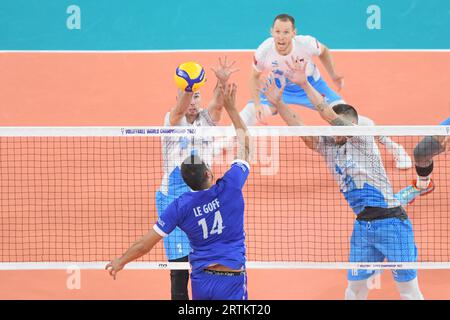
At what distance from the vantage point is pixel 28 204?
11.4m

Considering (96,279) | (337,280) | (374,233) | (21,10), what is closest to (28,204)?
(96,279)

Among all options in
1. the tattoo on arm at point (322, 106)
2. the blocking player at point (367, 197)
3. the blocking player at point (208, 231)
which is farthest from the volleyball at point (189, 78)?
the blocking player at point (208, 231)

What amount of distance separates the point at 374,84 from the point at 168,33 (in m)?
4.01

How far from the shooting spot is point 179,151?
362 inches

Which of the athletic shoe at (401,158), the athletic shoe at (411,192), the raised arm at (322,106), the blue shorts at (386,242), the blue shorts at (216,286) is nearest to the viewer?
the blue shorts at (216,286)

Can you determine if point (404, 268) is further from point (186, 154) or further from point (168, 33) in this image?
point (168, 33)

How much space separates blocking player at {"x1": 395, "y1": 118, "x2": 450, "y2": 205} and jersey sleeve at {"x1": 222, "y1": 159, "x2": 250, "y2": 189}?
137 inches

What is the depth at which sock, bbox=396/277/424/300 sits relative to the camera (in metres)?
8.88

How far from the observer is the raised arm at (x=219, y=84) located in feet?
26.0

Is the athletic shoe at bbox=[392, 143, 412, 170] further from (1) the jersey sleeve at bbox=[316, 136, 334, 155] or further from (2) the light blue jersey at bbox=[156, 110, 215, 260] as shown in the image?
(2) the light blue jersey at bbox=[156, 110, 215, 260]

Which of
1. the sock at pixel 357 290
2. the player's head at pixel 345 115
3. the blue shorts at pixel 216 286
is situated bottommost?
the sock at pixel 357 290

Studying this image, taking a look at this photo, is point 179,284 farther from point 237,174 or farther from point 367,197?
point 367,197

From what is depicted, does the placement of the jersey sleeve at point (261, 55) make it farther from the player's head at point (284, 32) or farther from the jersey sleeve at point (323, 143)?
the jersey sleeve at point (323, 143)

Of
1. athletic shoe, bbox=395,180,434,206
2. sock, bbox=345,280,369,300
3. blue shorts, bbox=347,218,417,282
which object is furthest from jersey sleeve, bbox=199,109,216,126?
athletic shoe, bbox=395,180,434,206
